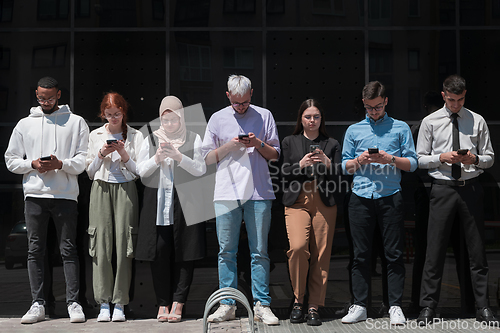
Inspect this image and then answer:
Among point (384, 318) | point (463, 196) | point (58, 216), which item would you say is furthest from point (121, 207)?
point (463, 196)

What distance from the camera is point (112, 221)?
5527 mm

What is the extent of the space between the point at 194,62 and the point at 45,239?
255 cm

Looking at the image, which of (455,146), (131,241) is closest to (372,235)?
(455,146)

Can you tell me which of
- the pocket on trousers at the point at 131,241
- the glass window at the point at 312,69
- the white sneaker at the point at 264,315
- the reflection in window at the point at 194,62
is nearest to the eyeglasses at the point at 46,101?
the reflection in window at the point at 194,62

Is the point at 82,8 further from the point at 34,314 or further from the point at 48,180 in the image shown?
the point at 34,314

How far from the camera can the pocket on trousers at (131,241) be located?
17.9ft

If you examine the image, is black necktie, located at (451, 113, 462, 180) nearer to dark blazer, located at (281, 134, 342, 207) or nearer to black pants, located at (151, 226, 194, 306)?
dark blazer, located at (281, 134, 342, 207)

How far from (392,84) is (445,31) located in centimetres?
87

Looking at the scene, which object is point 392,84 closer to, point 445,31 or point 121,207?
point 445,31

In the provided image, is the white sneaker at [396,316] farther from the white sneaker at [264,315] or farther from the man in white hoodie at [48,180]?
the man in white hoodie at [48,180]

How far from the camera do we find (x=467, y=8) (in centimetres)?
602

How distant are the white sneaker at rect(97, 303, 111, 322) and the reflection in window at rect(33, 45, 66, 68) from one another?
278cm

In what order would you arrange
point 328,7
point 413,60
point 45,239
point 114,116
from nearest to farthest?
point 45,239 → point 114,116 → point 413,60 → point 328,7

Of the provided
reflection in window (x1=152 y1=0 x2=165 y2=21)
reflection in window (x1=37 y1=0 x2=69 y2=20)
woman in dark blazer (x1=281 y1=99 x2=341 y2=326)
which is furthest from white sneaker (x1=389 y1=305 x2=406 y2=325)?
reflection in window (x1=37 y1=0 x2=69 y2=20)
